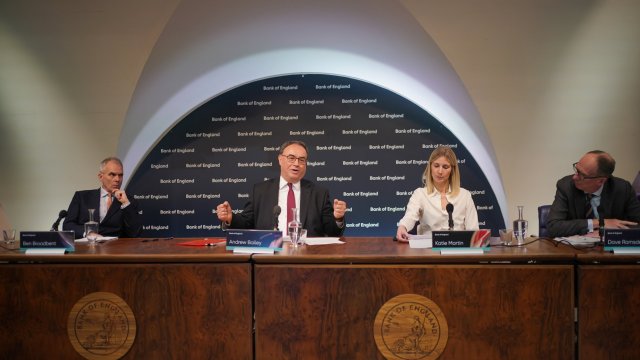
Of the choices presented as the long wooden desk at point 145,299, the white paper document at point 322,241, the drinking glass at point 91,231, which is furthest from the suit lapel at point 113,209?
the white paper document at point 322,241

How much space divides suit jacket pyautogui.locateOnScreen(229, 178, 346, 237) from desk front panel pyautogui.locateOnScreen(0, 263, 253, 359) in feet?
3.78

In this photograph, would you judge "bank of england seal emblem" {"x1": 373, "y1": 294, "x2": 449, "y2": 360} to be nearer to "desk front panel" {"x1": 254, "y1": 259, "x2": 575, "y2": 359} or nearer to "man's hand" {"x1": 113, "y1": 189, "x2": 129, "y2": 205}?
"desk front panel" {"x1": 254, "y1": 259, "x2": 575, "y2": 359}

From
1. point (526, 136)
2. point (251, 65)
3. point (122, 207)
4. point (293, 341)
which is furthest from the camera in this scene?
point (251, 65)

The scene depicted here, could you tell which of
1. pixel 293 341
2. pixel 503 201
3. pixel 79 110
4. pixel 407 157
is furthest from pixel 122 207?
pixel 503 201

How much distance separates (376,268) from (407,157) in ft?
8.32

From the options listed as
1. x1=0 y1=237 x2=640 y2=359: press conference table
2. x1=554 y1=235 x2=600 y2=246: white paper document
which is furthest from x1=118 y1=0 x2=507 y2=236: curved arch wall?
x1=0 y1=237 x2=640 y2=359: press conference table

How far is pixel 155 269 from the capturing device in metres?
2.47

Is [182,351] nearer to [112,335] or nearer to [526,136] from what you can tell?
[112,335]

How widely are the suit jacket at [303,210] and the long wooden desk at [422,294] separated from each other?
1.18 metres

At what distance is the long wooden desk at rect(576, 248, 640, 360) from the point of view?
2.29 m

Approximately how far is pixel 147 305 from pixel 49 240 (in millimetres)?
611

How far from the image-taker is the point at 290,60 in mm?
4852

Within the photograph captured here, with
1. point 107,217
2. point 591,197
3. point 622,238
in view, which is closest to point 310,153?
point 107,217

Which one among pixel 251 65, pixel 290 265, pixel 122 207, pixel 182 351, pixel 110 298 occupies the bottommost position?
pixel 182 351
